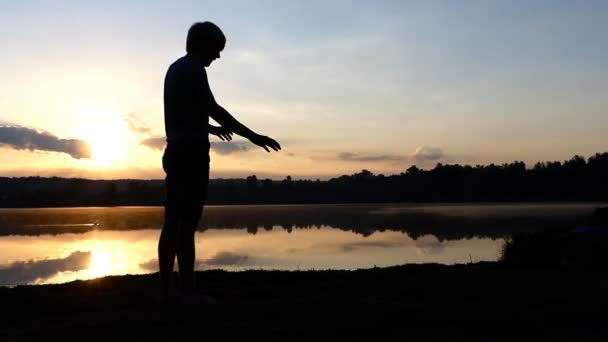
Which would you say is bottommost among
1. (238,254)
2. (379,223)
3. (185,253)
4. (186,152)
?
(238,254)

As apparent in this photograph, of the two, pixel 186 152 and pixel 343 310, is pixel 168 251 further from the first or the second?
pixel 343 310

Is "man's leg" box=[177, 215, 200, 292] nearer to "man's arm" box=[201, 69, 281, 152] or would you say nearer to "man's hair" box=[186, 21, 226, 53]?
"man's arm" box=[201, 69, 281, 152]

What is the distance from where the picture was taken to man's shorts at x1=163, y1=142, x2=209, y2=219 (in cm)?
491

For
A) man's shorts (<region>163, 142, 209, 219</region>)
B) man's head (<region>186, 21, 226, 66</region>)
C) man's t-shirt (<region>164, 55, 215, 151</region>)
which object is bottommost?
man's shorts (<region>163, 142, 209, 219</region>)

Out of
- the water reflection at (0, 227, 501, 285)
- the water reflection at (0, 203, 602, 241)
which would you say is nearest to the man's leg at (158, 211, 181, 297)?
the water reflection at (0, 227, 501, 285)

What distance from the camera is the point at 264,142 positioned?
5.12m

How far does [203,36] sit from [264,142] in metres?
1.14

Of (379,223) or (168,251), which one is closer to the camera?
(168,251)

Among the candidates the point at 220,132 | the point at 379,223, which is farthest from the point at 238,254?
the point at 379,223

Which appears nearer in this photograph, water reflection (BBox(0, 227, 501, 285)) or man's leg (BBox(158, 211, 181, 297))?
man's leg (BBox(158, 211, 181, 297))

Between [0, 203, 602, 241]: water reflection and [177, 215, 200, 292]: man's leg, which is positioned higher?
[177, 215, 200, 292]: man's leg

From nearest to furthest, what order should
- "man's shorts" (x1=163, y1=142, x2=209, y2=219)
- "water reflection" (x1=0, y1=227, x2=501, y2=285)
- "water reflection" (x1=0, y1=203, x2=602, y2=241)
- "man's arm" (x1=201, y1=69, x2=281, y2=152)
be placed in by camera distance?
1. "man's shorts" (x1=163, y1=142, x2=209, y2=219)
2. "man's arm" (x1=201, y1=69, x2=281, y2=152)
3. "water reflection" (x1=0, y1=227, x2=501, y2=285)
4. "water reflection" (x1=0, y1=203, x2=602, y2=241)

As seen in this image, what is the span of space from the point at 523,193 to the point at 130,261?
10306cm

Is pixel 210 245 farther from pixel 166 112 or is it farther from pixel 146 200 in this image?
pixel 146 200
